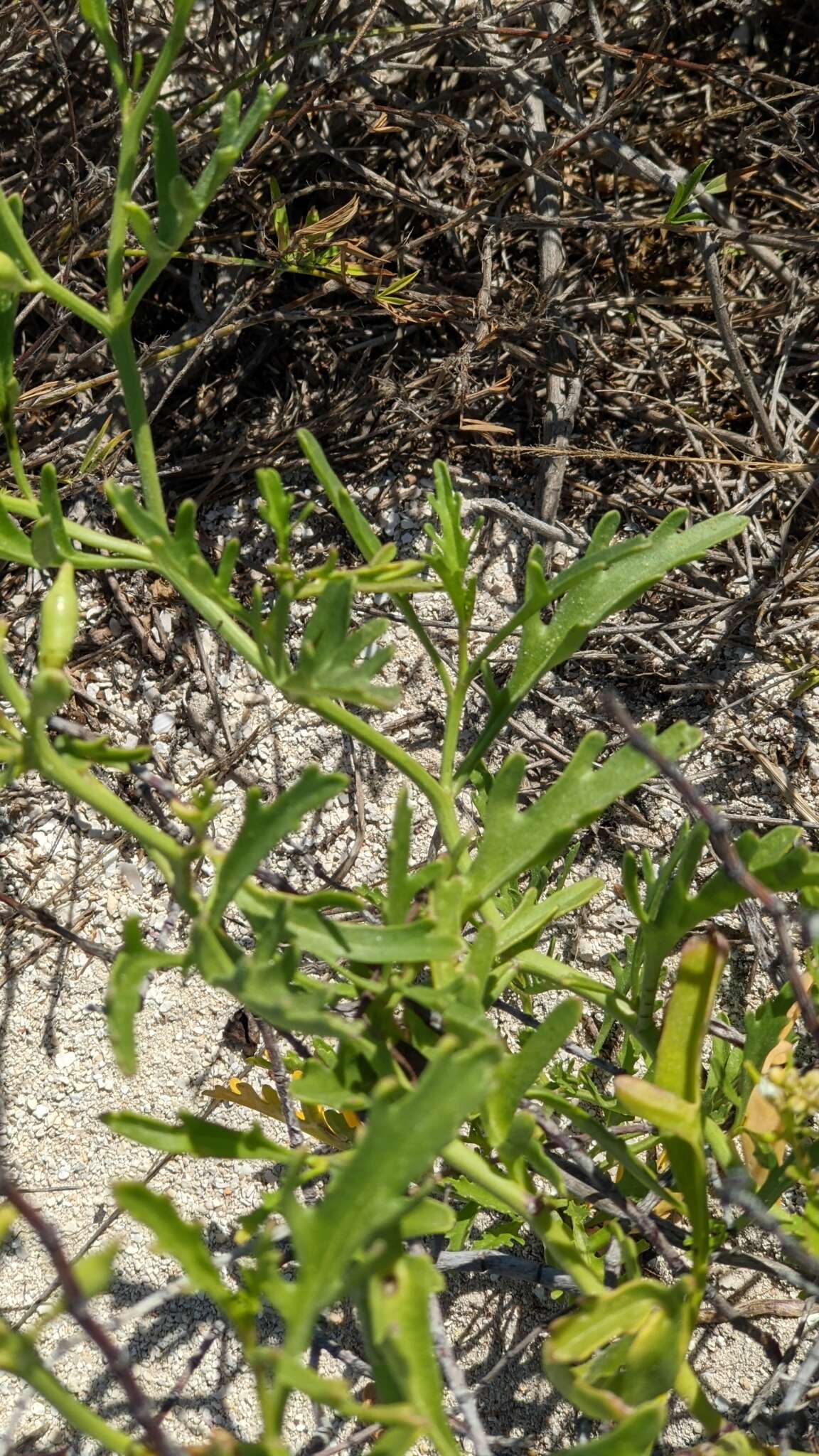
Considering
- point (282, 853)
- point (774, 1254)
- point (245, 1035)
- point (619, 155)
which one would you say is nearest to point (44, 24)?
point (619, 155)

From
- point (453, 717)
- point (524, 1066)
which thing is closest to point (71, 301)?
point (453, 717)

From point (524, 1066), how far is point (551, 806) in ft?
0.74

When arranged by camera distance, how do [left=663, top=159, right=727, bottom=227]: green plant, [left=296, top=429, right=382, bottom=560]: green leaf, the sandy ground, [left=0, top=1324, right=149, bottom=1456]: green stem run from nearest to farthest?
1. [left=0, top=1324, right=149, bottom=1456]: green stem
2. [left=296, top=429, right=382, bottom=560]: green leaf
3. the sandy ground
4. [left=663, top=159, right=727, bottom=227]: green plant

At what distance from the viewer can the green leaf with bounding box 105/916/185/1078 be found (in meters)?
0.79

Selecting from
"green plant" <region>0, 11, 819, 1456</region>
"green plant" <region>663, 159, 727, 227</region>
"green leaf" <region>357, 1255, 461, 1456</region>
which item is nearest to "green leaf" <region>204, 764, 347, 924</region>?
A: "green plant" <region>0, 11, 819, 1456</region>

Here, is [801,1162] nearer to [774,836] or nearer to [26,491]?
[774,836]

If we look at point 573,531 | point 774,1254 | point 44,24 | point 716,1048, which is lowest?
point 774,1254

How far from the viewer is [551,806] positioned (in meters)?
0.99

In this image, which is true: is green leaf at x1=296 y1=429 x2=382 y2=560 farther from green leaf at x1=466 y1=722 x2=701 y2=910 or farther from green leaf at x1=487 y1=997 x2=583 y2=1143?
green leaf at x1=487 y1=997 x2=583 y2=1143

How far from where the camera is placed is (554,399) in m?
1.69

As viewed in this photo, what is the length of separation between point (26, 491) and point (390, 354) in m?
0.78

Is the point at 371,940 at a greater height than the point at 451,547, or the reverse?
the point at 451,547

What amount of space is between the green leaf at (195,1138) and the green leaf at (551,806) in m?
0.26

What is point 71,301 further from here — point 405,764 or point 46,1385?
point 46,1385
